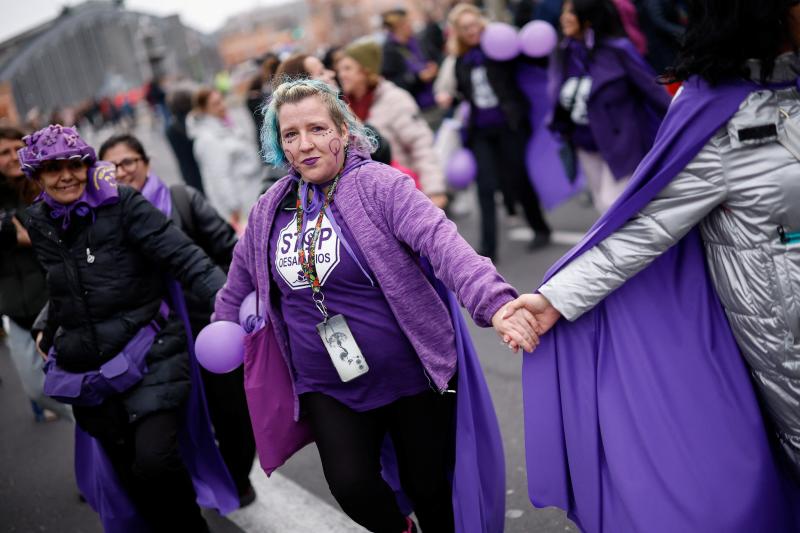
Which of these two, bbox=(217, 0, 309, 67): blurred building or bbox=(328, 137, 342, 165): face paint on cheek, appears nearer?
bbox=(328, 137, 342, 165): face paint on cheek

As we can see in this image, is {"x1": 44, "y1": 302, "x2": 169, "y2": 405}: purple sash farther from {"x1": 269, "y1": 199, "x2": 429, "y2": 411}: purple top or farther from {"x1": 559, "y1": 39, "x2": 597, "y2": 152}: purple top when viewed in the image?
{"x1": 559, "y1": 39, "x2": 597, "y2": 152}: purple top

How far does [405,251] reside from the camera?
254 cm

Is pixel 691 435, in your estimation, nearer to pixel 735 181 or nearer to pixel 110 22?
pixel 735 181

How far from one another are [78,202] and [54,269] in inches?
11.5

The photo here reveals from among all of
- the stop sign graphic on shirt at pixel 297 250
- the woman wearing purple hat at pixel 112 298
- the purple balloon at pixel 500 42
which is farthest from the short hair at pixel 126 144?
the purple balloon at pixel 500 42

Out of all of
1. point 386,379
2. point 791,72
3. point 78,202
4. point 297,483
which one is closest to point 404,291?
point 386,379

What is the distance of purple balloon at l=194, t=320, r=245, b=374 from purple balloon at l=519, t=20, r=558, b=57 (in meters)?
4.12

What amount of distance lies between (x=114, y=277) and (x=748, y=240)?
2.33m

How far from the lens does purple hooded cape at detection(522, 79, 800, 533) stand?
86.3 inches

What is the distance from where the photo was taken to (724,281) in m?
2.23

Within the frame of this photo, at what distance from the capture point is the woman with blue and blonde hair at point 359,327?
2.52m

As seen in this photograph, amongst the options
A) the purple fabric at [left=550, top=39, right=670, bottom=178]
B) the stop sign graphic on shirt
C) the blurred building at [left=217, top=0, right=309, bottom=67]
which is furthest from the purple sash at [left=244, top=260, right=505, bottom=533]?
the blurred building at [left=217, top=0, right=309, bottom=67]

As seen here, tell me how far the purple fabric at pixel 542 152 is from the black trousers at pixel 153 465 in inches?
164

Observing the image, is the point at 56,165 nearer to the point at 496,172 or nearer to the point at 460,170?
the point at 460,170
